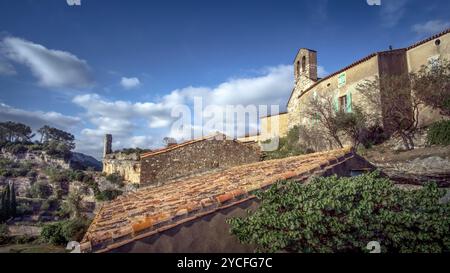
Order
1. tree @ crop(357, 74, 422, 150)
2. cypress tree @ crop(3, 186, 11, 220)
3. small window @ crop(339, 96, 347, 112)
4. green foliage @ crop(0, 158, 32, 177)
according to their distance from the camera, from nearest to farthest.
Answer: tree @ crop(357, 74, 422, 150) < small window @ crop(339, 96, 347, 112) < cypress tree @ crop(3, 186, 11, 220) < green foliage @ crop(0, 158, 32, 177)

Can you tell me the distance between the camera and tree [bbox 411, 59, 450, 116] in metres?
16.9

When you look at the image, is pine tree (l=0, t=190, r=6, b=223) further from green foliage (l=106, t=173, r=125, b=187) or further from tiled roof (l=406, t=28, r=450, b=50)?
tiled roof (l=406, t=28, r=450, b=50)

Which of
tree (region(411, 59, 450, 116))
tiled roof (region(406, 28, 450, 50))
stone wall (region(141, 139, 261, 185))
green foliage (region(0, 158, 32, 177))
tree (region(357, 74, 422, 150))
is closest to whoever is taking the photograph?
stone wall (region(141, 139, 261, 185))

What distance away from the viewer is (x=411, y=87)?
60.2ft

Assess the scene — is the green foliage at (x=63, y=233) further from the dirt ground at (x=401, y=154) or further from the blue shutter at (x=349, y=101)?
the blue shutter at (x=349, y=101)

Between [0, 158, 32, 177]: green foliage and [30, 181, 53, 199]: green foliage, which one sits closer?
[30, 181, 53, 199]: green foliage

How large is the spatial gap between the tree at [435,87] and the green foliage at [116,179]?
3426cm

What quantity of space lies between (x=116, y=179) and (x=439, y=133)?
35570 mm

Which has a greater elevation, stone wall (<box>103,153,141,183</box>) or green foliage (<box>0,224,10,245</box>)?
stone wall (<box>103,153,141,183</box>)

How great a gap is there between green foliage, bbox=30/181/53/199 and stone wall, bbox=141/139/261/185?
3791 cm

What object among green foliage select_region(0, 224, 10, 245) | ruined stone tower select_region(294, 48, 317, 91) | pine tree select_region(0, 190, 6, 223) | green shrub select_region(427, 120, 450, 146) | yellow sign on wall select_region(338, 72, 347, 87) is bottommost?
green foliage select_region(0, 224, 10, 245)

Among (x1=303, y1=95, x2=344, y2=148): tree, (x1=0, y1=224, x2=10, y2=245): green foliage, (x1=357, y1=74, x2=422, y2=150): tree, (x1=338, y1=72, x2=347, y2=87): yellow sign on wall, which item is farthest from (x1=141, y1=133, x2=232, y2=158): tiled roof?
(x1=0, y1=224, x2=10, y2=245): green foliage

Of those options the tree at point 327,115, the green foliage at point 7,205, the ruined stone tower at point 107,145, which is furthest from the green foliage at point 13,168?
the tree at point 327,115

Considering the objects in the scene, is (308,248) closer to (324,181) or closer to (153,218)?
(324,181)
